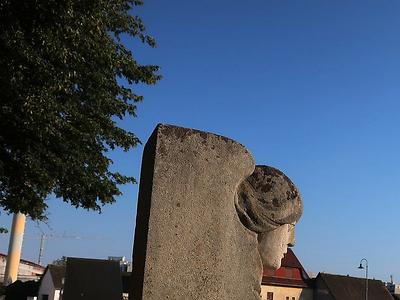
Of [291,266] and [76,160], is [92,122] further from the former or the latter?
[291,266]

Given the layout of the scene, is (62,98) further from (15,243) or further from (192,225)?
(15,243)

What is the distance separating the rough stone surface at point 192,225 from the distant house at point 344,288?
59152 mm

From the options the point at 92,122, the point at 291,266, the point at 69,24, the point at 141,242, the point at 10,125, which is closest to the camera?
the point at 141,242

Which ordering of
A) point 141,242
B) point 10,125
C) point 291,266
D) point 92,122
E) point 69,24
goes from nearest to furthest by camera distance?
1. point 141,242
2. point 69,24
3. point 10,125
4. point 92,122
5. point 291,266

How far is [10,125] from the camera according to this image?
10742 mm

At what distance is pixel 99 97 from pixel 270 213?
9.36m

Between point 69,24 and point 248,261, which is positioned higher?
point 69,24

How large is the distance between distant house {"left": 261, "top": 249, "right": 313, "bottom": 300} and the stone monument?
56282mm

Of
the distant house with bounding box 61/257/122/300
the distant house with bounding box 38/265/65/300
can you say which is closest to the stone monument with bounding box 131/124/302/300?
the distant house with bounding box 61/257/122/300

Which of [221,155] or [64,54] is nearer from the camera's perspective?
[221,155]

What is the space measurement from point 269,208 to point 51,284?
5912cm

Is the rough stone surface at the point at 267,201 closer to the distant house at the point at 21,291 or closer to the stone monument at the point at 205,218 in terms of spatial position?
the stone monument at the point at 205,218

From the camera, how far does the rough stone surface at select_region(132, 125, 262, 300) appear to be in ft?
13.0

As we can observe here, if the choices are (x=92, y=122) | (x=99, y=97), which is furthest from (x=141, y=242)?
(x=99, y=97)
